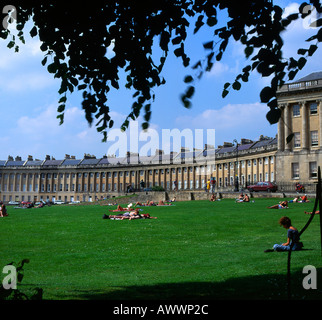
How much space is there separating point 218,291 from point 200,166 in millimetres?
99459

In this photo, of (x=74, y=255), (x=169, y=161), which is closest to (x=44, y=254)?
(x=74, y=255)

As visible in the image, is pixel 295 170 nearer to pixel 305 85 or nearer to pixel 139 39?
pixel 305 85

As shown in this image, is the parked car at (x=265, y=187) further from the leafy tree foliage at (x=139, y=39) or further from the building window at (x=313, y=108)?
the leafy tree foliage at (x=139, y=39)

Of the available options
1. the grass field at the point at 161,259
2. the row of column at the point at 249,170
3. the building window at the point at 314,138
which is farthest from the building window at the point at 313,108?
the grass field at the point at 161,259

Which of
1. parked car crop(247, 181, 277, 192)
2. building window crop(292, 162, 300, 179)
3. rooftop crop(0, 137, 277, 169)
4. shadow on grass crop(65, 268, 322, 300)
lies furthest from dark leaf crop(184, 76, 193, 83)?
rooftop crop(0, 137, 277, 169)

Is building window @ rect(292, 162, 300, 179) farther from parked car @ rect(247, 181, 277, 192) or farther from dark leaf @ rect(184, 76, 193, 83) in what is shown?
dark leaf @ rect(184, 76, 193, 83)

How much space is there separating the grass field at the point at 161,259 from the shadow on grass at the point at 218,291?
17 mm

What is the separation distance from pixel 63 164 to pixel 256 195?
109m

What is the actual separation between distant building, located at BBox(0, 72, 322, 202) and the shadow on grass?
8.88 meters

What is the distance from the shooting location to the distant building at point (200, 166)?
55500 millimetres

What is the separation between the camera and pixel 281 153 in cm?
5775

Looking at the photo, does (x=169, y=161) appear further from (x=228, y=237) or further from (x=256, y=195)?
(x=228, y=237)

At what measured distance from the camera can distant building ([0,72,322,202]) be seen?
182 feet

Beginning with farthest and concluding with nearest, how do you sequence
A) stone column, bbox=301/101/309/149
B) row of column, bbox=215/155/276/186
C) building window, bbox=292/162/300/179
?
row of column, bbox=215/155/276/186 → building window, bbox=292/162/300/179 → stone column, bbox=301/101/309/149
